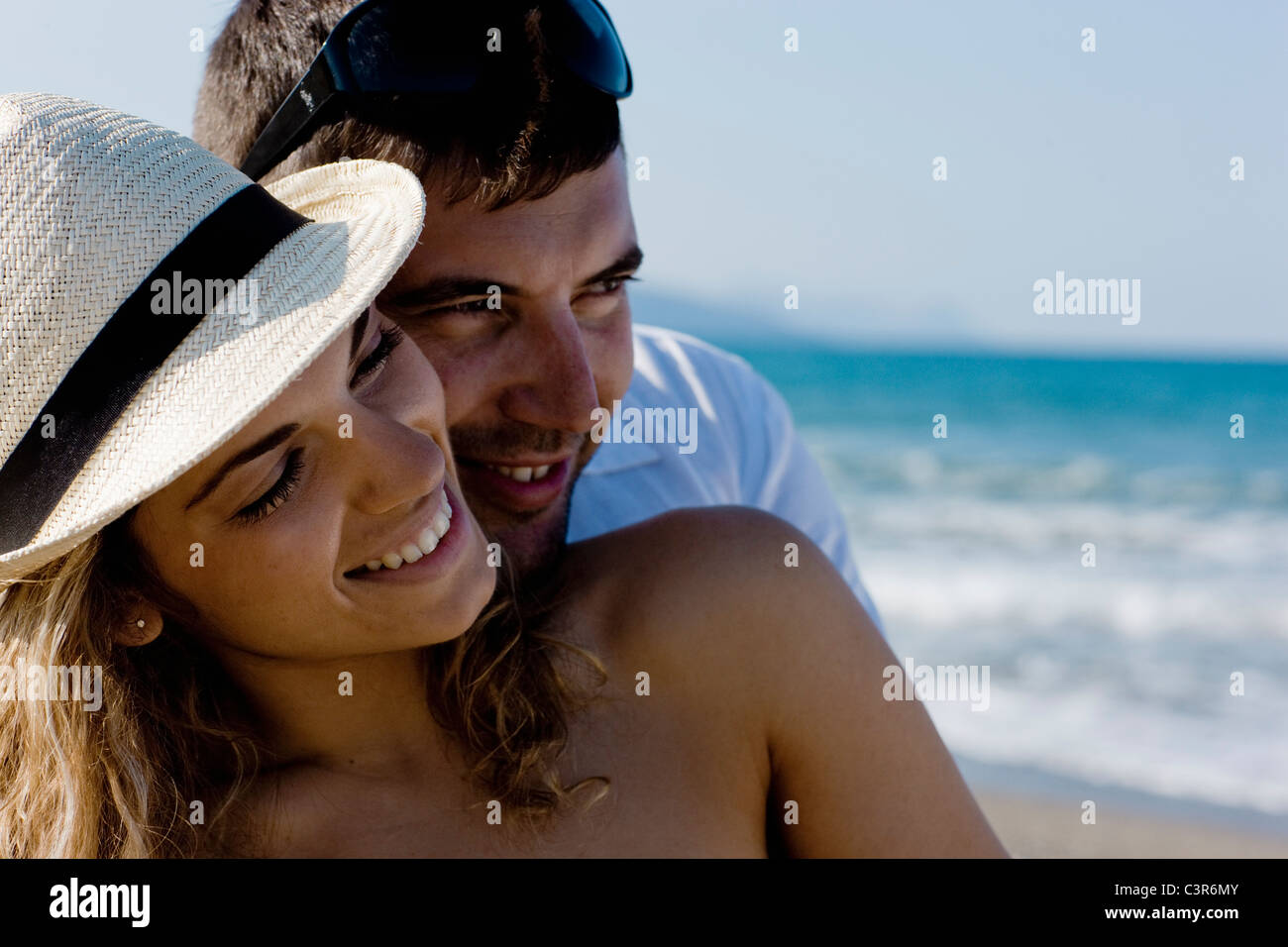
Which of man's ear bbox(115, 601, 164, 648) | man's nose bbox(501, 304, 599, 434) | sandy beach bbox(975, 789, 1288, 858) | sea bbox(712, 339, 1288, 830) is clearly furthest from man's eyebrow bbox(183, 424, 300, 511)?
sandy beach bbox(975, 789, 1288, 858)

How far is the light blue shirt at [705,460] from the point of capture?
2.99 metres

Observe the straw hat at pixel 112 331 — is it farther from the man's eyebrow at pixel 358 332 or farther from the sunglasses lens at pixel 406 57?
the sunglasses lens at pixel 406 57

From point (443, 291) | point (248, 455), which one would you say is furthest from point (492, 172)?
point (248, 455)

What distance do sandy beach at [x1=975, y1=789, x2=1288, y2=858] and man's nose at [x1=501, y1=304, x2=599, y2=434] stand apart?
3292 mm

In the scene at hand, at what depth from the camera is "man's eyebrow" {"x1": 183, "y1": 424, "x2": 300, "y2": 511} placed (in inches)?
62.4

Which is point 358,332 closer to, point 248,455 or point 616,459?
point 248,455

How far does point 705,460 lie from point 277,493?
5.33 feet

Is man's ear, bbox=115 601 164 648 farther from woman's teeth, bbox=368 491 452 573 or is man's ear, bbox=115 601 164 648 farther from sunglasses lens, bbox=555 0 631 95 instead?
sunglasses lens, bbox=555 0 631 95

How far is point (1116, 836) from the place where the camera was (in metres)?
5.15

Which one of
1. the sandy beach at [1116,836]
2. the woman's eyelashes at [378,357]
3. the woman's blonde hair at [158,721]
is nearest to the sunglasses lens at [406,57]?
the woman's eyelashes at [378,357]

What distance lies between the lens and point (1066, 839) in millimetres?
5195

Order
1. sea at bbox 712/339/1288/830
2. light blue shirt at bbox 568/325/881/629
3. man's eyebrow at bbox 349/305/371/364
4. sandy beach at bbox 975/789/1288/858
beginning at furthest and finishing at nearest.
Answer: sea at bbox 712/339/1288/830 < sandy beach at bbox 975/789/1288/858 < light blue shirt at bbox 568/325/881/629 < man's eyebrow at bbox 349/305/371/364

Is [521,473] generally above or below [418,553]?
above

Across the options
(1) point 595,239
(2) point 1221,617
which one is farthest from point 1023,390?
(1) point 595,239
